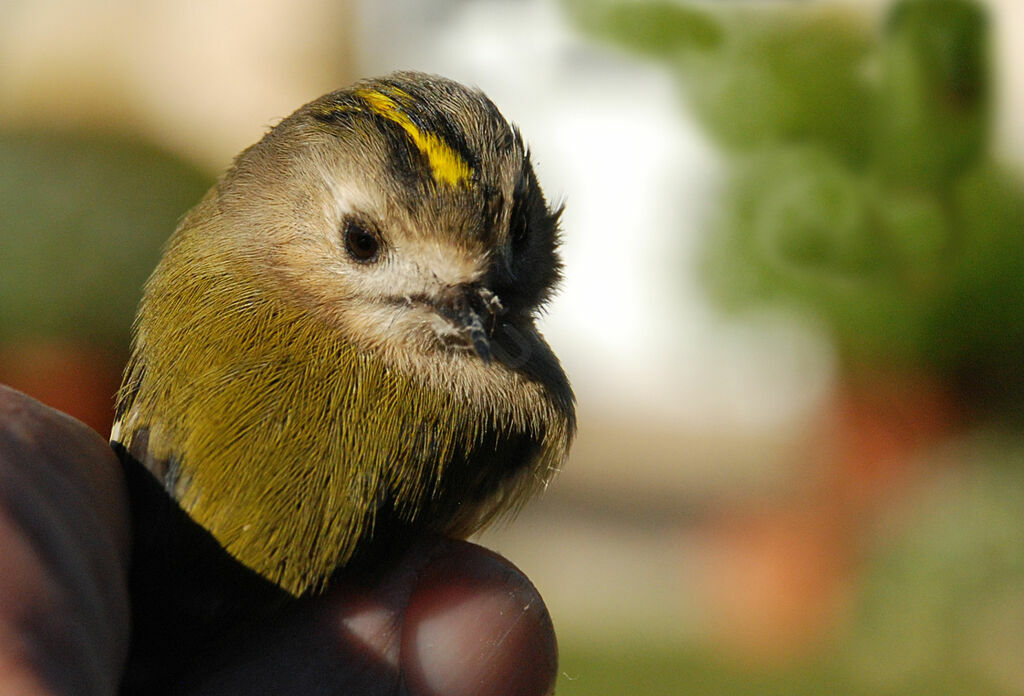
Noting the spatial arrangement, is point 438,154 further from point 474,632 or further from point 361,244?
point 474,632

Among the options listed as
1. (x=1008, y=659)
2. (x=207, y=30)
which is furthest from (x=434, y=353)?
(x=207, y=30)

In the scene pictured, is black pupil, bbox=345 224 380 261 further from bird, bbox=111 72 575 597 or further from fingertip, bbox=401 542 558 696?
fingertip, bbox=401 542 558 696

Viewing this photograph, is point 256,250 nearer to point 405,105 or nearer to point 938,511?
point 405,105

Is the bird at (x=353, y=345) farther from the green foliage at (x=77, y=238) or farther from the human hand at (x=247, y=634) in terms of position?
the green foliage at (x=77, y=238)

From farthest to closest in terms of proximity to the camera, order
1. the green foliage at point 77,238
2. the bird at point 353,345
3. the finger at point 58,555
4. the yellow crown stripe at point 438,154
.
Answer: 1. the green foliage at point 77,238
2. the yellow crown stripe at point 438,154
3. the bird at point 353,345
4. the finger at point 58,555

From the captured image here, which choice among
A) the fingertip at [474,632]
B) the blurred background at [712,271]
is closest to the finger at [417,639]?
the fingertip at [474,632]

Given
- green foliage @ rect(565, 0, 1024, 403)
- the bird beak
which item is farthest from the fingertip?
green foliage @ rect(565, 0, 1024, 403)

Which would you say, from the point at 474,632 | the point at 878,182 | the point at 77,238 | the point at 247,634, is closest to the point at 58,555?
the point at 247,634
